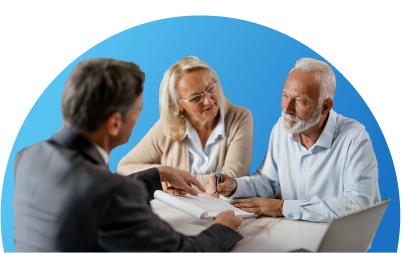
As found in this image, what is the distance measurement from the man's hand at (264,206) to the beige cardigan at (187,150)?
1.39ft

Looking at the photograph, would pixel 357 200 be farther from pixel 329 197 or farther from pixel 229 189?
pixel 229 189

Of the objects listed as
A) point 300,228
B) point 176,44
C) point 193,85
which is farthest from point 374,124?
point 176,44

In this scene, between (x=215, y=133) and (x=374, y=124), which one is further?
(x=215, y=133)

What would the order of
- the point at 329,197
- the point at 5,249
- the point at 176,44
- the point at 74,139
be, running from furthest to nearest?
the point at 176,44 < the point at 5,249 < the point at 329,197 < the point at 74,139

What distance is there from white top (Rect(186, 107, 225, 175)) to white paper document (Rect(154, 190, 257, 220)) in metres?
0.42

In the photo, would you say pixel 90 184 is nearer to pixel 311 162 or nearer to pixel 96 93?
pixel 96 93

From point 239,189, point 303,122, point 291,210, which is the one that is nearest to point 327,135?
point 303,122

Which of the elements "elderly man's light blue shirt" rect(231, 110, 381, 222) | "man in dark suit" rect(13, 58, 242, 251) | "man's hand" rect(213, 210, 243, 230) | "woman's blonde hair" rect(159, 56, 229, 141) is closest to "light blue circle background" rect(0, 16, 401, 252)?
"woman's blonde hair" rect(159, 56, 229, 141)

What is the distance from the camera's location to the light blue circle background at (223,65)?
8.46ft

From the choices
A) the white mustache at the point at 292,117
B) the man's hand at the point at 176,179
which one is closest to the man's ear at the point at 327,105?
the white mustache at the point at 292,117

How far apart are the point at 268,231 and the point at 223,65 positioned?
4.03 ft

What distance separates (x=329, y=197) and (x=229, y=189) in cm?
60

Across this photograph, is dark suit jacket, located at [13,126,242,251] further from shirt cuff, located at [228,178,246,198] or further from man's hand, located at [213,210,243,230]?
shirt cuff, located at [228,178,246,198]

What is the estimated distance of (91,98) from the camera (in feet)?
4.63
